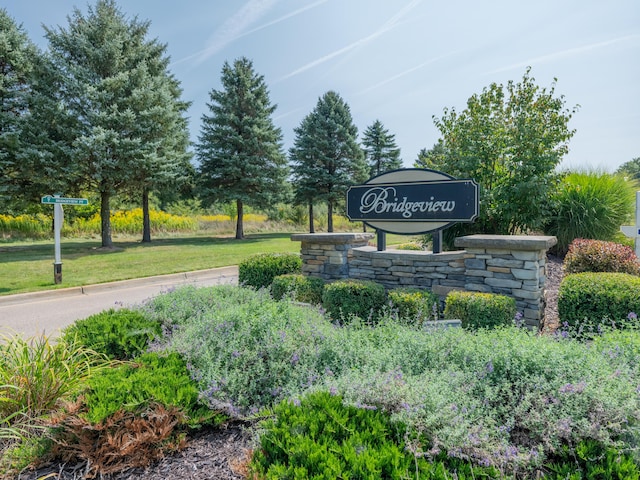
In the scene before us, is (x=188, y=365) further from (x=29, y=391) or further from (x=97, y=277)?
(x=97, y=277)

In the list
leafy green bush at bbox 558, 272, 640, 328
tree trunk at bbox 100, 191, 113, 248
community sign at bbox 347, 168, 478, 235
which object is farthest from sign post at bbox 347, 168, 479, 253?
tree trunk at bbox 100, 191, 113, 248

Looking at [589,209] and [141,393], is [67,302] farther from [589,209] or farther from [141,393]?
[589,209]

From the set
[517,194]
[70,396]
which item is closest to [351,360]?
[70,396]

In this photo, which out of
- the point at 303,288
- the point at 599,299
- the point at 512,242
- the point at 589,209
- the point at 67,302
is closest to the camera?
the point at 599,299

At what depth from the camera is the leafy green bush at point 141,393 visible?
7.16ft

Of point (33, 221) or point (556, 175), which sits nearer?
point (556, 175)

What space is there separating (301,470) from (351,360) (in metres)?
1.13

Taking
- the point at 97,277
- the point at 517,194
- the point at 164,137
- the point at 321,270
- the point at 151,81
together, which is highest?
the point at 151,81

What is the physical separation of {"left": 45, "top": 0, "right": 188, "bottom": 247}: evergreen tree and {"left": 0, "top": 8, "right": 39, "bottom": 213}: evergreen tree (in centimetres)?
104

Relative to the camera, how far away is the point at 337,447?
5.67 feet

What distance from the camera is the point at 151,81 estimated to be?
50.1ft

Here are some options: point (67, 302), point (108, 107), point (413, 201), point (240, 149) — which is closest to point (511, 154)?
point (413, 201)

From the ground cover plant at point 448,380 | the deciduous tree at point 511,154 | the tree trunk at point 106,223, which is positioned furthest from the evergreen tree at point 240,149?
the ground cover plant at point 448,380

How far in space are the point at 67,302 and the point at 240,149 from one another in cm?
1576
